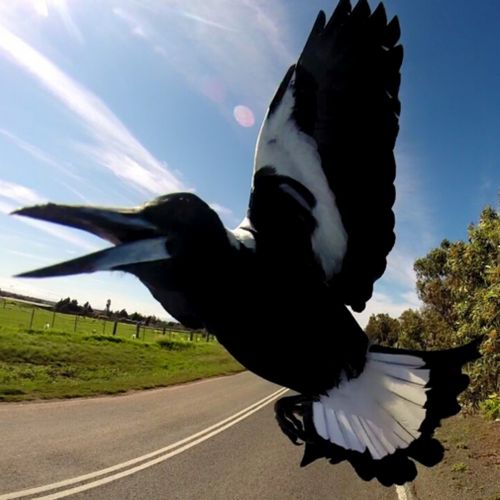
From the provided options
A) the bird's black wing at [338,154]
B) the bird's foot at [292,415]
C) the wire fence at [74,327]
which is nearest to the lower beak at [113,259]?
the bird's black wing at [338,154]

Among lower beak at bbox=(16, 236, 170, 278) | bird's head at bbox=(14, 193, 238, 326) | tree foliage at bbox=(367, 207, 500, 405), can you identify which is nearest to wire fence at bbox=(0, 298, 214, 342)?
tree foliage at bbox=(367, 207, 500, 405)

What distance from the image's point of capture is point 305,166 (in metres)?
1.74

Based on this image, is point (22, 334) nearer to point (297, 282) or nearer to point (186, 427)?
point (186, 427)

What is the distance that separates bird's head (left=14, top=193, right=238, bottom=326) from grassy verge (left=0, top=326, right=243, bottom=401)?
12728 millimetres

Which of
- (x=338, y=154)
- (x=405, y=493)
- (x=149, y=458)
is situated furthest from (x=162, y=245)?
(x=405, y=493)

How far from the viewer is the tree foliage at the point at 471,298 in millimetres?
7449

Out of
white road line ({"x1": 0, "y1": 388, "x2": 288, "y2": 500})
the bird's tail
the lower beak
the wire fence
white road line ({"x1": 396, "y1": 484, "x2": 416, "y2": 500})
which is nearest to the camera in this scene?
the lower beak

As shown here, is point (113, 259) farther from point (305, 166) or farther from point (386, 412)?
point (386, 412)

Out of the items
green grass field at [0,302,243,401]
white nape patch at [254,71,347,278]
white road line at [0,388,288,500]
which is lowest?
white road line at [0,388,288,500]

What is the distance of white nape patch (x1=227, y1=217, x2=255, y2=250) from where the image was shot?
1336mm

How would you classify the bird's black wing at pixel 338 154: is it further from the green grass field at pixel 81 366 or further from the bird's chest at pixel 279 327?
the green grass field at pixel 81 366

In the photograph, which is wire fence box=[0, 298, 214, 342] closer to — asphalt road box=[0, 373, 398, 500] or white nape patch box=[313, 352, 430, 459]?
asphalt road box=[0, 373, 398, 500]

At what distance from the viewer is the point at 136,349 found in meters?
24.9

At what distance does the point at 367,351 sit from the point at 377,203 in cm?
54
